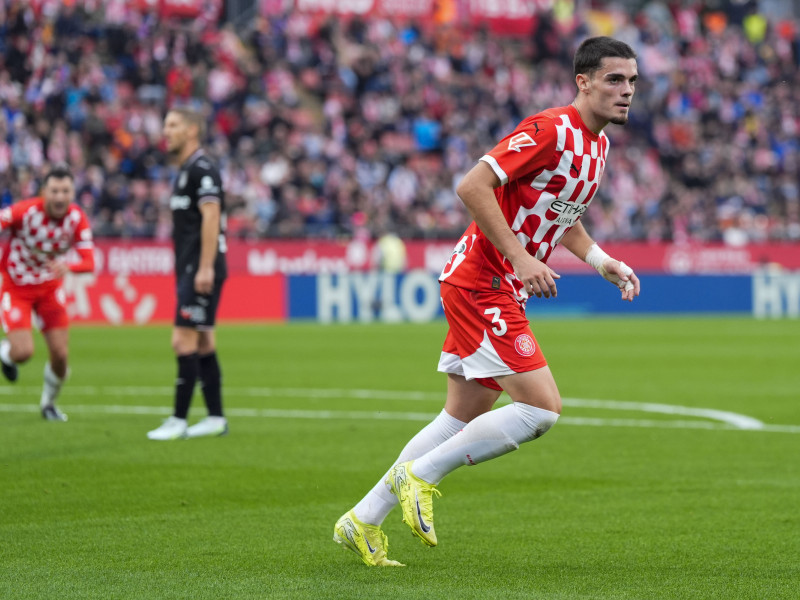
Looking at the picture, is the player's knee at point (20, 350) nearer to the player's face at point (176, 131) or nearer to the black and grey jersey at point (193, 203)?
the black and grey jersey at point (193, 203)

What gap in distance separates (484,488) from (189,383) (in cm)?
301

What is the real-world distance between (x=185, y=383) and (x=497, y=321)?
4.82 m

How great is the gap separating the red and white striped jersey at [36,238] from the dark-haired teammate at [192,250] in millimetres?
1470

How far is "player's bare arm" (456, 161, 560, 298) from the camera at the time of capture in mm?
4871

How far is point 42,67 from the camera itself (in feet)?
82.4

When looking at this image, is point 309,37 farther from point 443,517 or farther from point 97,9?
point 443,517

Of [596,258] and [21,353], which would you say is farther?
[21,353]

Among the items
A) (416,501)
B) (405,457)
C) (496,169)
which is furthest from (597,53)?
(416,501)

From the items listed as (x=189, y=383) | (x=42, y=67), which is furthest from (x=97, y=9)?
(x=189, y=383)

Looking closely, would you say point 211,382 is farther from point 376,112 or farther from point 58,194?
point 376,112

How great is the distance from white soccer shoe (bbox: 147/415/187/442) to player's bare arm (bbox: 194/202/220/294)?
1.03 meters

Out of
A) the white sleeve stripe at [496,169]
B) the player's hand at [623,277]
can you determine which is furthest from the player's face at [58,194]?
the white sleeve stripe at [496,169]

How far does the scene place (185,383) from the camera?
9.44 meters

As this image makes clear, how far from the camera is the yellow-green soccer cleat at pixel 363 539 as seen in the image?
5.31 m
